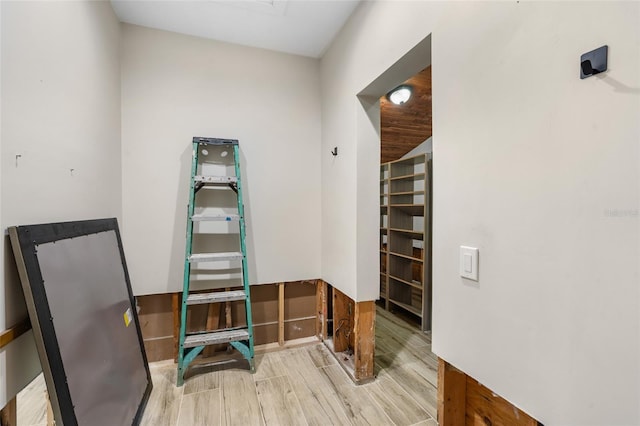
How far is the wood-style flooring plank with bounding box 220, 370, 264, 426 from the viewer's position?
1.63 m

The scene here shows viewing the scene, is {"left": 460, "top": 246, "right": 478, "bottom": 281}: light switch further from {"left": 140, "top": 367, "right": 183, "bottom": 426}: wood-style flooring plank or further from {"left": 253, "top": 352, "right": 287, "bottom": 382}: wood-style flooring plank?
{"left": 140, "top": 367, "right": 183, "bottom": 426}: wood-style flooring plank

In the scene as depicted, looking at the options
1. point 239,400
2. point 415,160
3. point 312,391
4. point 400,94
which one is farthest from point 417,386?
point 400,94

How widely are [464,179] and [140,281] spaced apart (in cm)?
225

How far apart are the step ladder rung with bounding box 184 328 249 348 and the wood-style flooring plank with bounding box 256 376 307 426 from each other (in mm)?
342

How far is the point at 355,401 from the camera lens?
1.79 meters

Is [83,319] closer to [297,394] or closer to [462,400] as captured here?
[297,394]

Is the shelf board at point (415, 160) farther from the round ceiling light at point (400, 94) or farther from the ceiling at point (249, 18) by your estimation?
the ceiling at point (249, 18)

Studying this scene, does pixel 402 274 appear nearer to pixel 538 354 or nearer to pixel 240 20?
pixel 538 354

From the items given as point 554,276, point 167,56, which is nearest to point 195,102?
point 167,56

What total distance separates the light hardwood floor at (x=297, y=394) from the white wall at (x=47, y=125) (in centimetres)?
70

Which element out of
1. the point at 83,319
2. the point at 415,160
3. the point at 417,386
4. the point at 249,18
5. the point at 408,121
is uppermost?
the point at 249,18

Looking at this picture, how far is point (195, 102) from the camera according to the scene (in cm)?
221

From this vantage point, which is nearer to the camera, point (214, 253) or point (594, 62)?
point (594, 62)

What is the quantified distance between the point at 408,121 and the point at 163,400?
3.51 meters
